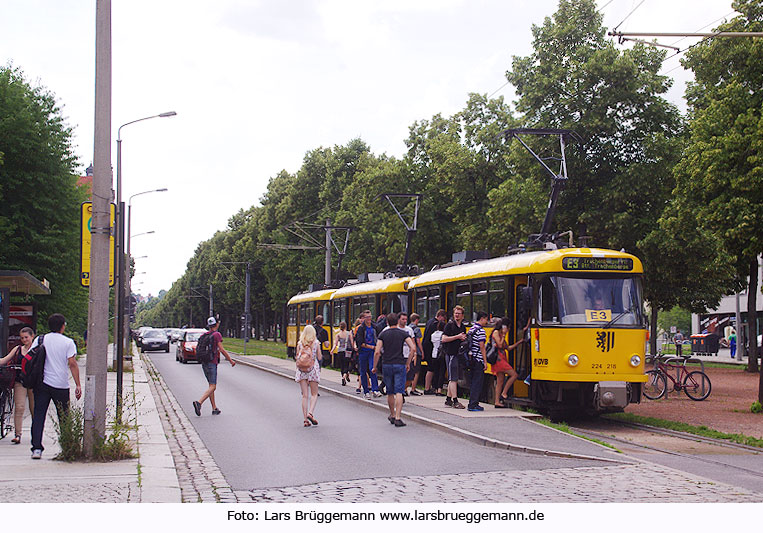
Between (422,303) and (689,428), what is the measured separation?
403 inches

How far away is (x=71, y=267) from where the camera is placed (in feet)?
107

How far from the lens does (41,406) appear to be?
1140 cm

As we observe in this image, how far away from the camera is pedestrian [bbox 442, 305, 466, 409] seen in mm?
17797

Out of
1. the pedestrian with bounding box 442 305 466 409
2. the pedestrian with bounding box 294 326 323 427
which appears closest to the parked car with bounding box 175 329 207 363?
the pedestrian with bounding box 442 305 466 409

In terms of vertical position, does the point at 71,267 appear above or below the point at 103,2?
below

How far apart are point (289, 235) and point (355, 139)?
951cm

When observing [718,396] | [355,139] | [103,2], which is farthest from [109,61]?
[355,139]

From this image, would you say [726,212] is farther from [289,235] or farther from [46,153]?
[289,235]

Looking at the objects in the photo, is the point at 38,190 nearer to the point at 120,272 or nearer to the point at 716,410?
the point at 120,272

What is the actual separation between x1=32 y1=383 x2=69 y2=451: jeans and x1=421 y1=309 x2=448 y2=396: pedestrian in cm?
983

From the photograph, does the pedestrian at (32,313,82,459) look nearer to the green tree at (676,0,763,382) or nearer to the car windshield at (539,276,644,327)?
the car windshield at (539,276,644,327)

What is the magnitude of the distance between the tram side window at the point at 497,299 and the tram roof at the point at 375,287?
360 inches

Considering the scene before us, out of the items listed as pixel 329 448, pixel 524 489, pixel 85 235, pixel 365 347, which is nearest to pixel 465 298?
pixel 365 347

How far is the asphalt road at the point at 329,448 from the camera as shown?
10.4m
